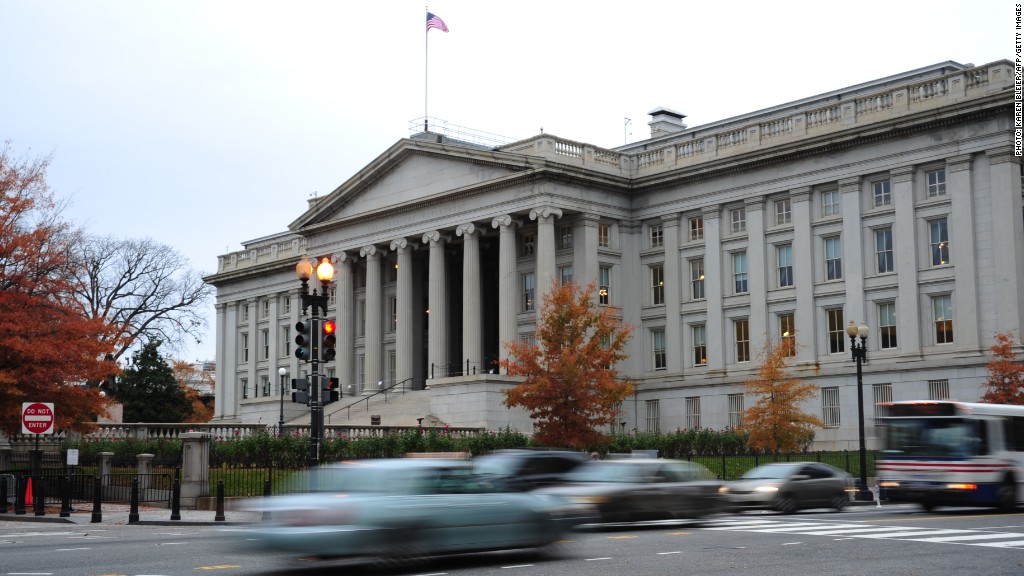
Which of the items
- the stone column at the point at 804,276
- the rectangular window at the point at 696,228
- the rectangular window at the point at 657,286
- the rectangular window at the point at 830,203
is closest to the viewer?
the stone column at the point at 804,276

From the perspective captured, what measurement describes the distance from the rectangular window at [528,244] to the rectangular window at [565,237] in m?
1.65

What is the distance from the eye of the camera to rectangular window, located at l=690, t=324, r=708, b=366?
214ft

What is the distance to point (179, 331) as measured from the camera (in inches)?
3762

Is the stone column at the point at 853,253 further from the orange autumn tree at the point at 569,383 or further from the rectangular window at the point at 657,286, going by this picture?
the orange autumn tree at the point at 569,383

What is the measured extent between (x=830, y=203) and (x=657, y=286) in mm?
11451

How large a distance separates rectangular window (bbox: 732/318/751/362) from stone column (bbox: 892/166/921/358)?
8.40 m

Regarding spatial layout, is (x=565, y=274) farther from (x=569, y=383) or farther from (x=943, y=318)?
(x=943, y=318)

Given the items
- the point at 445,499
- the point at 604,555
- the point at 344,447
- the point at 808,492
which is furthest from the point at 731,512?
the point at 344,447

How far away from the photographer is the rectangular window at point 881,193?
5809 cm

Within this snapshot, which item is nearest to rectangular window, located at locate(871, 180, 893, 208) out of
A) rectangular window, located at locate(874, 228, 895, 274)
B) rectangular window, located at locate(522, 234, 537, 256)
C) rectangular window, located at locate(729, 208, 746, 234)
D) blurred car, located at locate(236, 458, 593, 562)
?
rectangular window, located at locate(874, 228, 895, 274)

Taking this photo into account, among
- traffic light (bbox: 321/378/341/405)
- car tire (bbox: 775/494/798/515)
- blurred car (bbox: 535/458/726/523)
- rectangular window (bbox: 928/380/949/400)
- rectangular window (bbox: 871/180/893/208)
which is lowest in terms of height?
car tire (bbox: 775/494/798/515)

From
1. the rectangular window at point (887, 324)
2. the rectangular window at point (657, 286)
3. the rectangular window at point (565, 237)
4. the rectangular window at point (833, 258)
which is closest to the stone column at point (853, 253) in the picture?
the rectangular window at point (887, 324)

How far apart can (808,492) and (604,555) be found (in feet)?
46.9

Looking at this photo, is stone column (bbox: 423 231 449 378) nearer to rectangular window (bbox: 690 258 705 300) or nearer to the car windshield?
rectangular window (bbox: 690 258 705 300)
